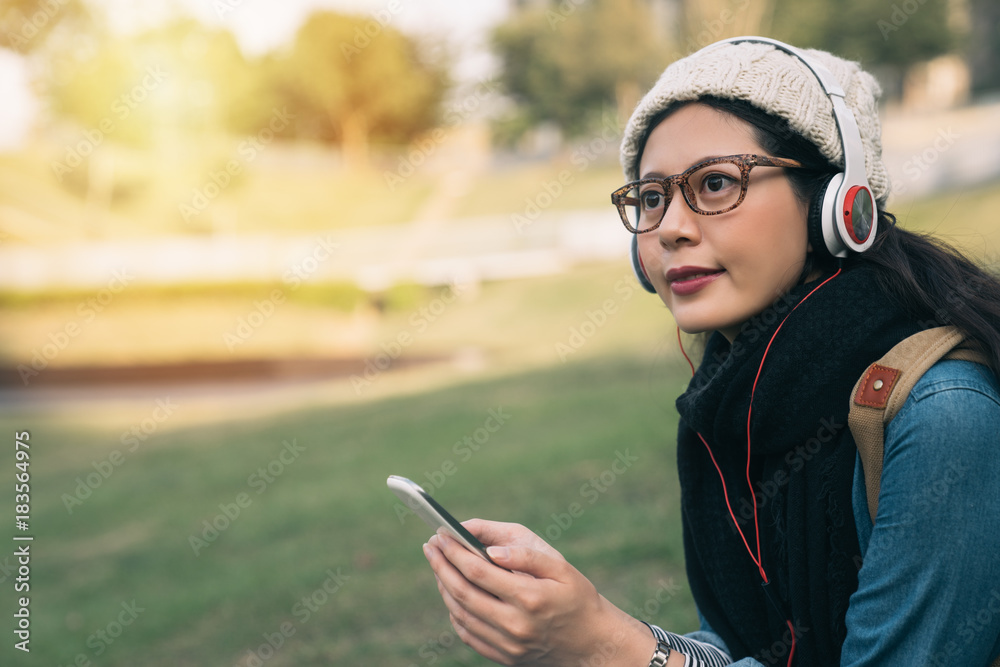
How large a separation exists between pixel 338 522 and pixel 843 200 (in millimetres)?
5085

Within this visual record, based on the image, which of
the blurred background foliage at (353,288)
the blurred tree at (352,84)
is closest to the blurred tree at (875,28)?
the blurred background foliage at (353,288)

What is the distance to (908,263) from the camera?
145 centimetres

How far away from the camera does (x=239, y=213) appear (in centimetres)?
3138

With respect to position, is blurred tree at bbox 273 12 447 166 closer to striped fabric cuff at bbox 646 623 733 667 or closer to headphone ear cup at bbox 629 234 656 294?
headphone ear cup at bbox 629 234 656 294

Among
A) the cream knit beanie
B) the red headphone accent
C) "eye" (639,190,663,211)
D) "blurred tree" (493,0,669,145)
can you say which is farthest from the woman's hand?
"blurred tree" (493,0,669,145)

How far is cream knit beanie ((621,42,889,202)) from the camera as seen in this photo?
146cm

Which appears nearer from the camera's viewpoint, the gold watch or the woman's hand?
the woman's hand

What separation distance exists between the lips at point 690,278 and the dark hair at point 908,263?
189 mm

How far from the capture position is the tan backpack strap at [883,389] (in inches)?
48.4

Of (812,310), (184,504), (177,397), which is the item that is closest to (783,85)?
(812,310)

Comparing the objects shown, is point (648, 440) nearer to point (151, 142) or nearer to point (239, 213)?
point (151, 142)

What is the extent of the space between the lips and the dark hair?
0.19 metres

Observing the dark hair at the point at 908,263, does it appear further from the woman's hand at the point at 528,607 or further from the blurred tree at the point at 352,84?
the blurred tree at the point at 352,84

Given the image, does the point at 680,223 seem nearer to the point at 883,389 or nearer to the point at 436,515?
the point at 883,389
